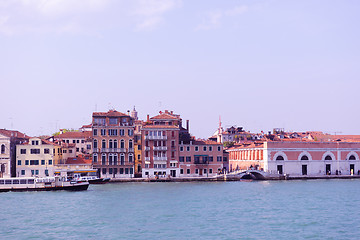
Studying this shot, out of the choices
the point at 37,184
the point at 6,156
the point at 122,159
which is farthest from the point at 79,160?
the point at 37,184

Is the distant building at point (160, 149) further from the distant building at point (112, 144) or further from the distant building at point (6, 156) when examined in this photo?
the distant building at point (6, 156)

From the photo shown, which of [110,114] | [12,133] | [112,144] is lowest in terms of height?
[112,144]

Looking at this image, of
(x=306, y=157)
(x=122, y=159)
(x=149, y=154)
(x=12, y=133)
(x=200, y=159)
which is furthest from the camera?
(x=306, y=157)

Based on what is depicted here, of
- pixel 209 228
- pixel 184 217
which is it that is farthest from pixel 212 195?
pixel 209 228

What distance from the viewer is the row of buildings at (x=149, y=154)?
228 ft

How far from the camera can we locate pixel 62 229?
3080 centimetres

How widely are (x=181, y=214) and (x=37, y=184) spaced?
25.5 meters

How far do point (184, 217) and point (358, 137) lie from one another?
7022 cm

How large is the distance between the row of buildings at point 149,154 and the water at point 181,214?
55.1ft

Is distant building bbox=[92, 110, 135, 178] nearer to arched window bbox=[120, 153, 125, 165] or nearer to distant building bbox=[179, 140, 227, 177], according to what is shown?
arched window bbox=[120, 153, 125, 165]

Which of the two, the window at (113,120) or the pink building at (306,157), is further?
the pink building at (306,157)

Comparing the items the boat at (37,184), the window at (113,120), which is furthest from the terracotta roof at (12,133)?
the boat at (37,184)

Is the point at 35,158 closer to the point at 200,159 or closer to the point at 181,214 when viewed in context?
the point at 200,159

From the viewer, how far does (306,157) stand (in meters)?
77.3
